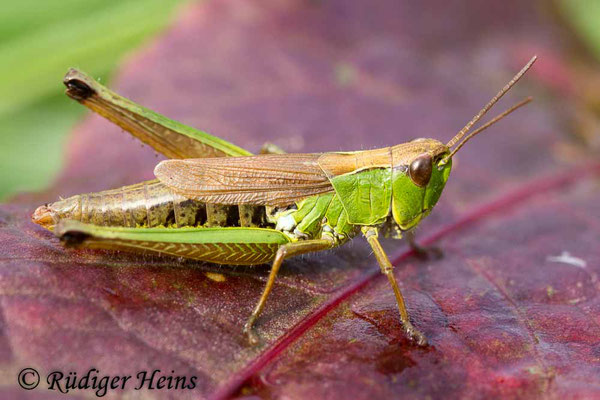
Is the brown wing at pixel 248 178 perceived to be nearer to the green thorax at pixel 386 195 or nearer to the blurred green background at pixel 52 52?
the green thorax at pixel 386 195

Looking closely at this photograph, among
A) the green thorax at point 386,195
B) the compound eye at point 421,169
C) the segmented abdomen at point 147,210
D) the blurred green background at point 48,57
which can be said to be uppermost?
the blurred green background at point 48,57

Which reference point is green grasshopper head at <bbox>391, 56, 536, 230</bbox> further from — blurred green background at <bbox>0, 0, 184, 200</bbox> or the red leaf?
blurred green background at <bbox>0, 0, 184, 200</bbox>

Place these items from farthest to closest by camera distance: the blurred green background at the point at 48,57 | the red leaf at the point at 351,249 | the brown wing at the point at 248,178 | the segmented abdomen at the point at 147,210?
the blurred green background at the point at 48,57, the brown wing at the point at 248,178, the segmented abdomen at the point at 147,210, the red leaf at the point at 351,249

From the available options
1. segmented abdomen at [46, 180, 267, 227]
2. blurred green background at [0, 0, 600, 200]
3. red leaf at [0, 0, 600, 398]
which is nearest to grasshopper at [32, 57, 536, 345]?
segmented abdomen at [46, 180, 267, 227]

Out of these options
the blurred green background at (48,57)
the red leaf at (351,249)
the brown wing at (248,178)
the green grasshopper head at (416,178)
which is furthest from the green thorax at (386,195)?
the blurred green background at (48,57)

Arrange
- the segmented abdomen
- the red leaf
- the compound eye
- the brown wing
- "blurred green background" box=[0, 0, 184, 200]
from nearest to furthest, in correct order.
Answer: the red leaf → the segmented abdomen → the brown wing → the compound eye → "blurred green background" box=[0, 0, 184, 200]
